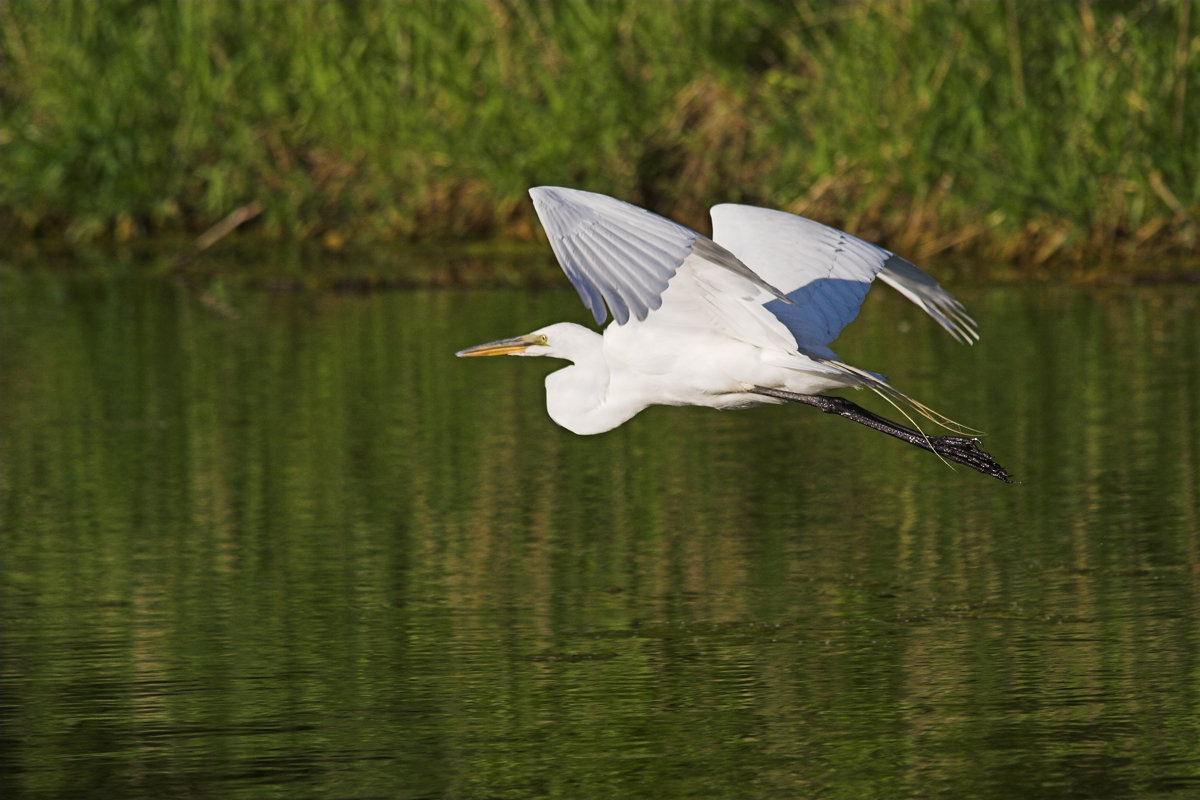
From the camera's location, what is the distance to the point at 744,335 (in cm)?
587

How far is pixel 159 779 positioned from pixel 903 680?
1.86 meters

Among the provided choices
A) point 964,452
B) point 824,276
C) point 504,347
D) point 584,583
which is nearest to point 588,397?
point 504,347

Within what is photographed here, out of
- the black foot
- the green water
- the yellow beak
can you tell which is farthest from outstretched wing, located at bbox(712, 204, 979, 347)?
the green water

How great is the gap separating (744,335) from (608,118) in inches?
299

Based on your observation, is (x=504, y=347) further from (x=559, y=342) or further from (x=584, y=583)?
(x=584, y=583)

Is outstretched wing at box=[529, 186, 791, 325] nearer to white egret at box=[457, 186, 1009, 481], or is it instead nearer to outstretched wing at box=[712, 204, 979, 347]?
white egret at box=[457, 186, 1009, 481]

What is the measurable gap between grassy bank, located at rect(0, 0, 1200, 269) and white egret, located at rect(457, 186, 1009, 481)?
5971 mm

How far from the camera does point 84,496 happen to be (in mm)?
7922

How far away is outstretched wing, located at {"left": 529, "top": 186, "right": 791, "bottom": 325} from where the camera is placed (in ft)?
16.2

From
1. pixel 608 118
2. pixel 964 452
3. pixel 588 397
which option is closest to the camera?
pixel 588 397

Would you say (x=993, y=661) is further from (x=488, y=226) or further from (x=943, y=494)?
(x=488, y=226)

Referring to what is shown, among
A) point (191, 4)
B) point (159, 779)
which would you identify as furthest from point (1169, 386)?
point (191, 4)

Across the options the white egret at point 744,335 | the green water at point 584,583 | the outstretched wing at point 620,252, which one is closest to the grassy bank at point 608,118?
the green water at point 584,583

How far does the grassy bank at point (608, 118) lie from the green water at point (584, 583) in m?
1.56
